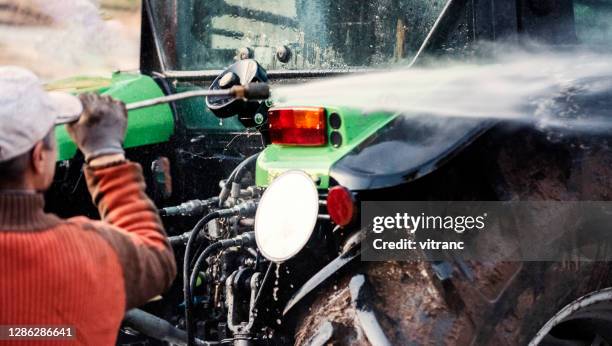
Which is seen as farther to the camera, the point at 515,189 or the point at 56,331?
the point at 515,189

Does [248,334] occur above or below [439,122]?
below

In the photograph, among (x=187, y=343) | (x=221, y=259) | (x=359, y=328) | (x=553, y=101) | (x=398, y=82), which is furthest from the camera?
(x=221, y=259)

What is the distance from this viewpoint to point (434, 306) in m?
2.55

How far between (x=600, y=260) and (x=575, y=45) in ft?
2.59

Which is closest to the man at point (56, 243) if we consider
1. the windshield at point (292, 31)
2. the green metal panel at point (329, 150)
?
the green metal panel at point (329, 150)

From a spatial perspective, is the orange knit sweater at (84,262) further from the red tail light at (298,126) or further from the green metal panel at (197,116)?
the green metal panel at (197,116)

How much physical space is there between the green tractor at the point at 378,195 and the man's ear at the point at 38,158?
93 centimetres

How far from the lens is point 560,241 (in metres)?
2.72

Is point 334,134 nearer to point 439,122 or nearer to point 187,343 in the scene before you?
point 439,122

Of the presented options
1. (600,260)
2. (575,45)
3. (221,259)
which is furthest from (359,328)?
(575,45)

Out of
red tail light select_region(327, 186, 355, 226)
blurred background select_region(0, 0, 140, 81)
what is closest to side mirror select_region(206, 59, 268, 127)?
red tail light select_region(327, 186, 355, 226)

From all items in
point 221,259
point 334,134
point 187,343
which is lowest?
point 187,343

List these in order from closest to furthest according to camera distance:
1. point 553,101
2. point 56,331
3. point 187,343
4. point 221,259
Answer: point 56,331 → point 553,101 → point 187,343 → point 221,259

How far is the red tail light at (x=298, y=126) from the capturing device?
2811 mm
